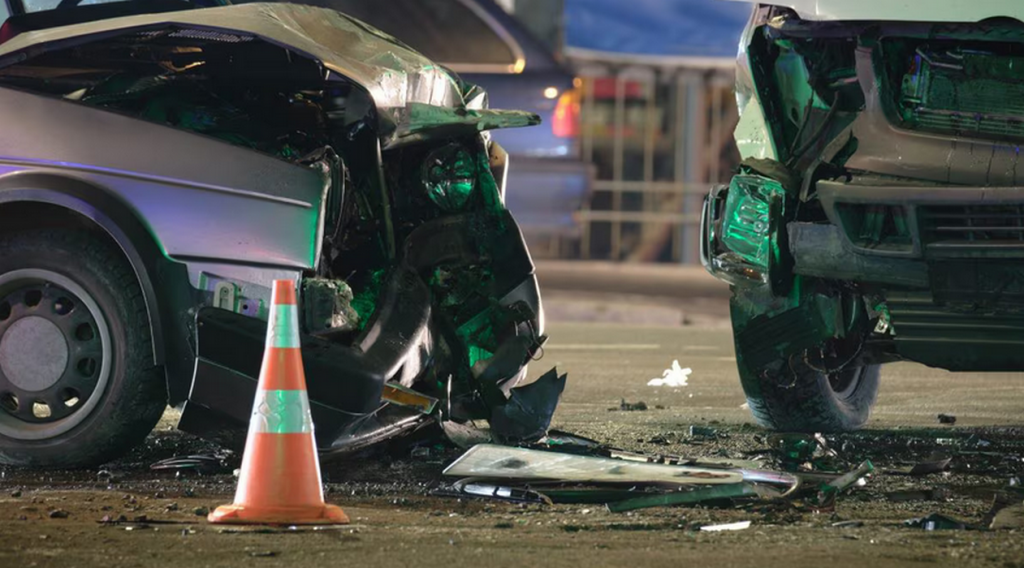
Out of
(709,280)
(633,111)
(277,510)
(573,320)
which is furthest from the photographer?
(633,111)

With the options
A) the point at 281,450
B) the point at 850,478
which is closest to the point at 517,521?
the point at 281,450

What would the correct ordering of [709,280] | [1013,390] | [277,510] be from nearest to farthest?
[277,510], [1013,390], [709,280]

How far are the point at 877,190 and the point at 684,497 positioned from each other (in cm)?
164

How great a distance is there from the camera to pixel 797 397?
8.07 m

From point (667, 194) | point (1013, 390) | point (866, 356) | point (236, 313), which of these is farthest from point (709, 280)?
point (236, 313)

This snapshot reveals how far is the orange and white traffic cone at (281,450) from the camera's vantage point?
5.36 meters

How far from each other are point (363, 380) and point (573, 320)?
34.6 feet

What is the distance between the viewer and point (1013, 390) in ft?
34.1

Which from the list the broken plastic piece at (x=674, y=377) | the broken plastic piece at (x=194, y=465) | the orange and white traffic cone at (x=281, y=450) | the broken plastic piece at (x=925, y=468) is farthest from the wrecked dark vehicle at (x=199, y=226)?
the broken plastic piece at (x=674, y=377)

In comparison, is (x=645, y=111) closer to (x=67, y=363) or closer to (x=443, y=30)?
(x=443, y=30)

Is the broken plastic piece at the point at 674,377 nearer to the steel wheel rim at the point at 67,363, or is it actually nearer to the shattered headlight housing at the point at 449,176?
the shattered headlight housing at the point at 449,176

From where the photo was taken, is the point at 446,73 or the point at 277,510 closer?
the point at 277,510

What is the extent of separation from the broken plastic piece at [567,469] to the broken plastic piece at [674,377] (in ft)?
13.5

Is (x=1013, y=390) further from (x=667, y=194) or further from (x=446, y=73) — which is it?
(x=667, y=194)
